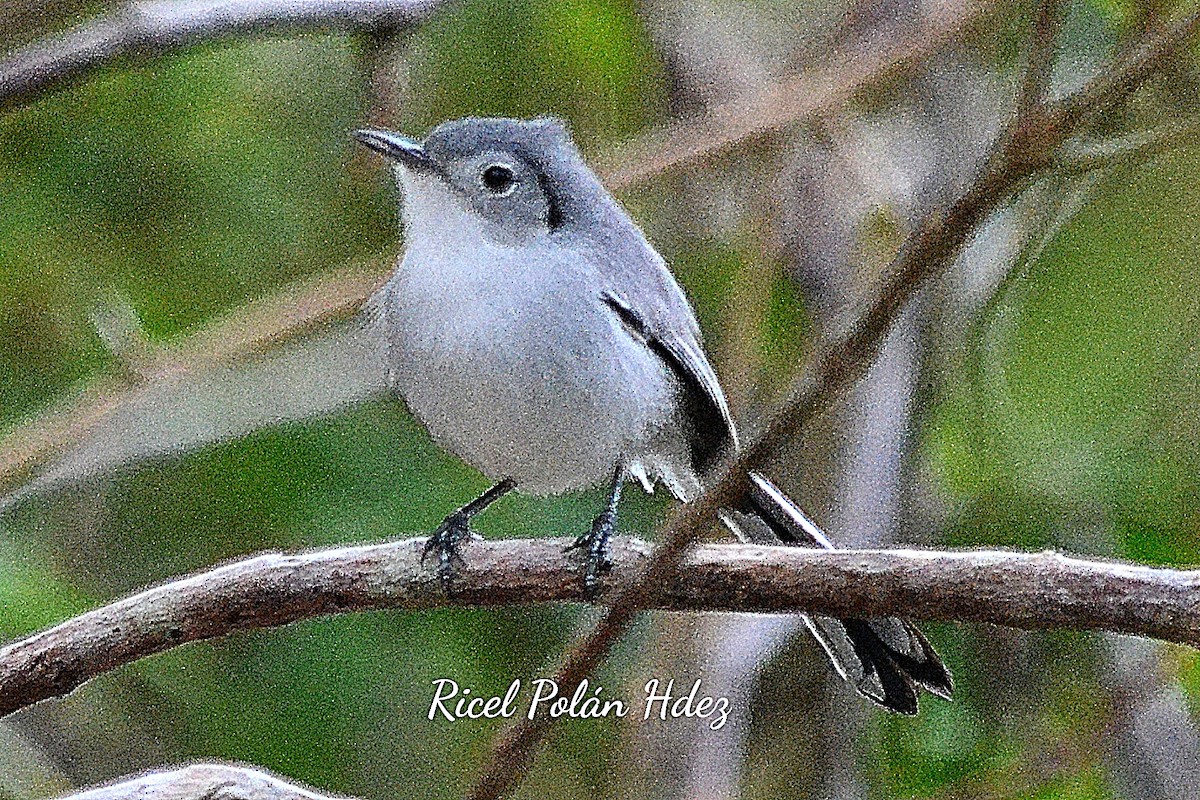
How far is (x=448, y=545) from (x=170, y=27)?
48 centimetres

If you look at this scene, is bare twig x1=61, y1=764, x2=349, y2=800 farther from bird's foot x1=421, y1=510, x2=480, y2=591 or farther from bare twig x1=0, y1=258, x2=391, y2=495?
bare twig x1=0, y1=258, x2=391, y2=495

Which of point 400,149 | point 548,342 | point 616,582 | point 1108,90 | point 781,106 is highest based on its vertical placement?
point 781,106

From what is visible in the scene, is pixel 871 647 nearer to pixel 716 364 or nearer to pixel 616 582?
pixel 616 582

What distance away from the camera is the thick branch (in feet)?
2.36

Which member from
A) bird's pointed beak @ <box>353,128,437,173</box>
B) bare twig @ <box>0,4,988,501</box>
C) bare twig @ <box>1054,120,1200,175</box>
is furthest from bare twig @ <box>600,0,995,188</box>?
bird's pointed beak @ <box>353,128,437,173</box>

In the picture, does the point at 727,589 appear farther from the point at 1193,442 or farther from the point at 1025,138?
the point at 1193,442

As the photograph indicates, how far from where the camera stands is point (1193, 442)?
1.44 metres

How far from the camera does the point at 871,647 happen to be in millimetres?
869

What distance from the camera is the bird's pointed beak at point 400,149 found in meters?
0.83

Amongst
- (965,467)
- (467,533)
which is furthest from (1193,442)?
(467,533)

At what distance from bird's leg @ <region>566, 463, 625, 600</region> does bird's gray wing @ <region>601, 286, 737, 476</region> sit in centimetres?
7

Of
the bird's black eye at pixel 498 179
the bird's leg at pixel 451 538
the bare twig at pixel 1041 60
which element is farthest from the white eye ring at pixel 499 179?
the bare twig at pixel 1041 60

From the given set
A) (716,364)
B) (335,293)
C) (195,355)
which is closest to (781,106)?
(716,364)

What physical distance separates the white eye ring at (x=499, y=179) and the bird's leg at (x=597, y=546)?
0.20 metres
